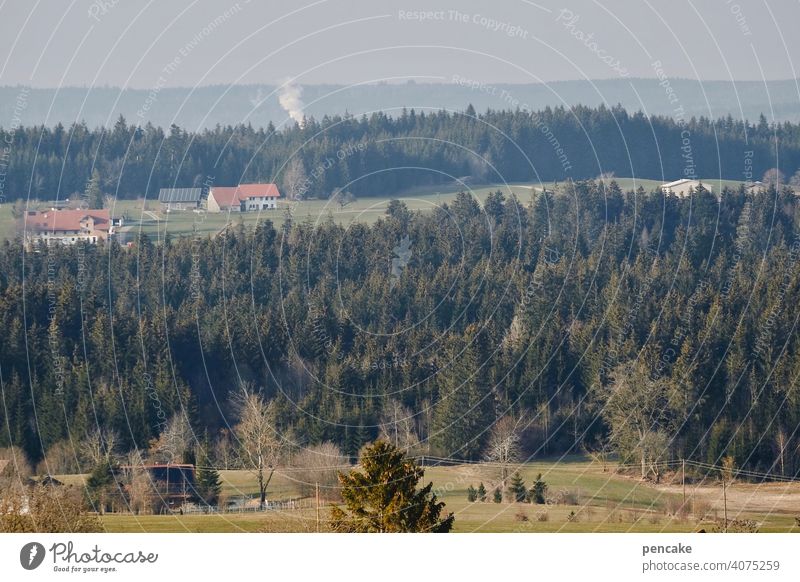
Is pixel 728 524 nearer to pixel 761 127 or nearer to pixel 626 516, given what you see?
pixel 626 516

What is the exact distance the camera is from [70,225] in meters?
106

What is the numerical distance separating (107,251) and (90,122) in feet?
136

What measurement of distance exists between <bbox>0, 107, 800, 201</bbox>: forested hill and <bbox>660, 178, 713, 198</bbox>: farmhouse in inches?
131

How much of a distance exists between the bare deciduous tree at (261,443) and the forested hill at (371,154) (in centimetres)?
4196

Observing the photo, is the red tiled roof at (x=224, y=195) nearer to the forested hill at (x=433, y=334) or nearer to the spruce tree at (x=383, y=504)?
the forested hill at (x=433, y=334)

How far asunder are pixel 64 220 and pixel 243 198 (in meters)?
12.9

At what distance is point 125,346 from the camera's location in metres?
79.2

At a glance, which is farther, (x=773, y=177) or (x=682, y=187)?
(x=773, y=177)

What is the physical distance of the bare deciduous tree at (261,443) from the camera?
5631 centimetres

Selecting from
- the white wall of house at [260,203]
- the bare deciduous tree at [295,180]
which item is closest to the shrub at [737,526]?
the white wall of house at [260,203]

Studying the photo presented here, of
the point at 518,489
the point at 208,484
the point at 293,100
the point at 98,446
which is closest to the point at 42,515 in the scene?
the point at 208,484

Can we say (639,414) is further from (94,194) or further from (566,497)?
(94,194)

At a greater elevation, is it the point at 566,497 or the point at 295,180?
the point at 295,180
